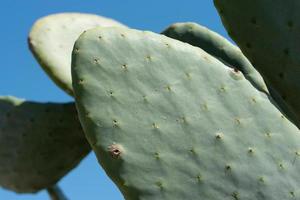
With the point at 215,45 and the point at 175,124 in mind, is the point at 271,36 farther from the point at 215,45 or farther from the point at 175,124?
the point at 215,45

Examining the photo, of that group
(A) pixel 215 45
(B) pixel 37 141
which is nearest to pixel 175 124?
(A) pixel 215 45

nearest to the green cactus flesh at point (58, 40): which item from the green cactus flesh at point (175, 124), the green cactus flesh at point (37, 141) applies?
the green cactus flesh at point (37, 141)

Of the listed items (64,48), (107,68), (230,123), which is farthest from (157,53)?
(64,48)

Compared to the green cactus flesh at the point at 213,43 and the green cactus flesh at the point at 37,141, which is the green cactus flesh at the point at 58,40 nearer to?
the green cactus flesh at the point at 37,141

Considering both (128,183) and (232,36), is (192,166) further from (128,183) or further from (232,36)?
(232,36)

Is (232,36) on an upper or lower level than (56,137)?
upper

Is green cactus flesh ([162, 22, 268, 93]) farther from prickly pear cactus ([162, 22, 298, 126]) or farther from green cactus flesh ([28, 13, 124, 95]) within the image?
green cactus flesh ([28, 13, 124, 95])
